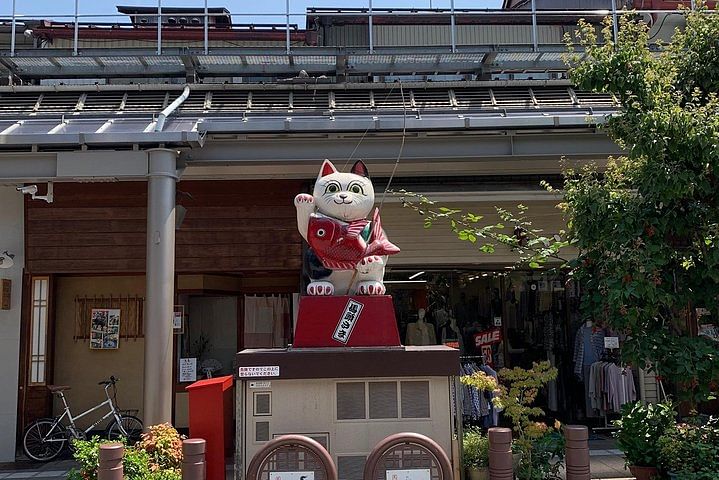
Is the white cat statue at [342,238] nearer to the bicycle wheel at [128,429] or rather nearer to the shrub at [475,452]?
the shrub at [475,452]

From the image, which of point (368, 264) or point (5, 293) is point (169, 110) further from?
point (5, 293)

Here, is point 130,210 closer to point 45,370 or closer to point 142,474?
point 45,370

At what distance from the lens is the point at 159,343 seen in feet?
24.3

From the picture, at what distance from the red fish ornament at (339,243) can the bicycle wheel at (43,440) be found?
588 cm

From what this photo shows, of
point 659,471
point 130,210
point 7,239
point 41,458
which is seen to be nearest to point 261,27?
point 130,210

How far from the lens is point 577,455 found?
18.8 feet

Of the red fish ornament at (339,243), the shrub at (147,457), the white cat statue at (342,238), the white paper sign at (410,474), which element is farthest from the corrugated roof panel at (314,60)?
the white paper sign at (410,474)

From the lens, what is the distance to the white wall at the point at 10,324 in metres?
9.88

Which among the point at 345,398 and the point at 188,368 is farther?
the point at 188,368

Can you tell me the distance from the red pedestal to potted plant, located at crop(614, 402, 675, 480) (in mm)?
2645

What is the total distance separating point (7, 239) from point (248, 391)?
647cm

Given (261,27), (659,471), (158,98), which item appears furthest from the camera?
(261,27)

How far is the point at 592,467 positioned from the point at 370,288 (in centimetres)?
428

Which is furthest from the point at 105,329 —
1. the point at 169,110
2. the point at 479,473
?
Answer: the point at 479,473
